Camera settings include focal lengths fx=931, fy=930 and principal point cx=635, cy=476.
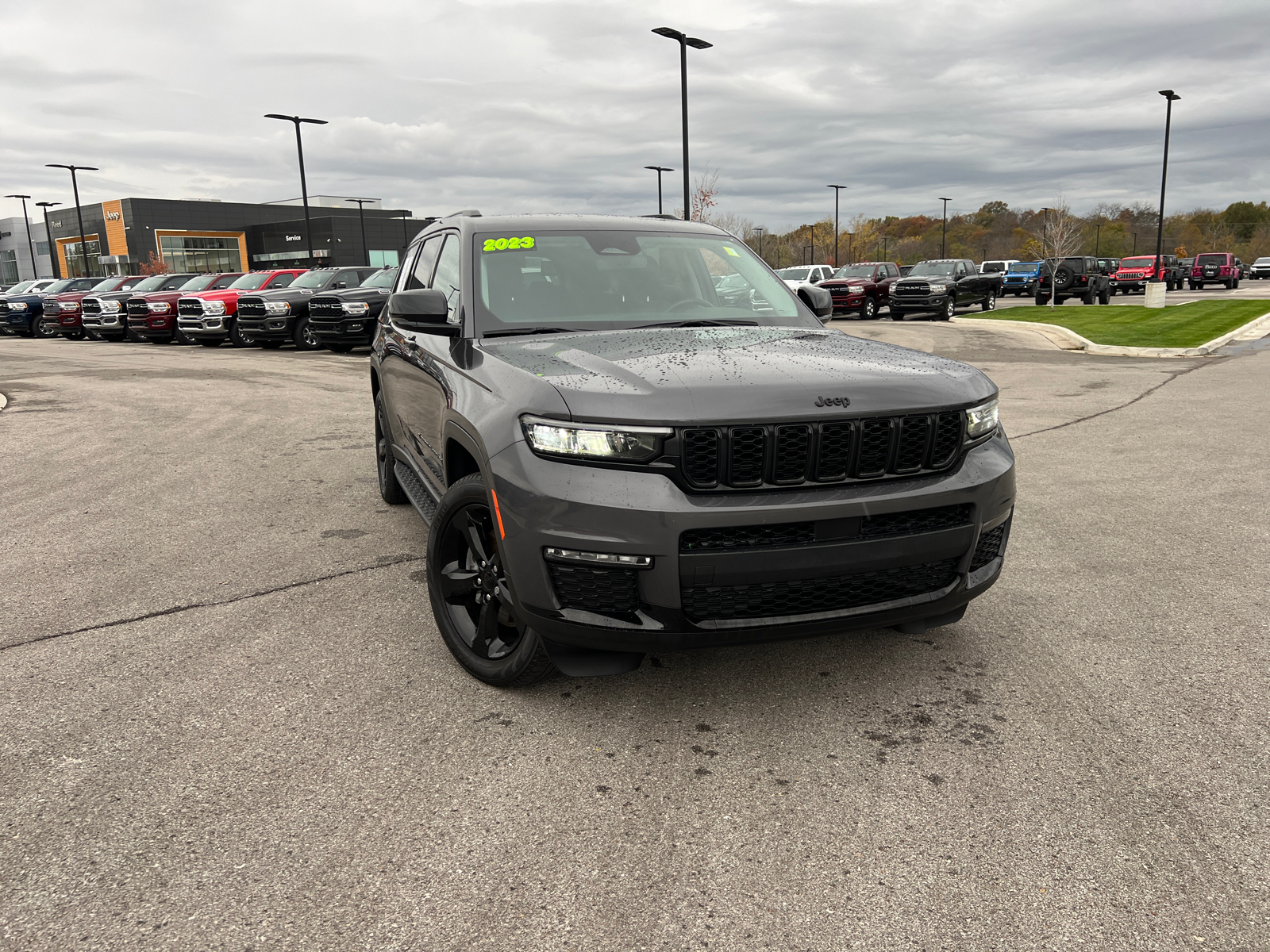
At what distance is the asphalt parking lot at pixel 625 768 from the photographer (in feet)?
7.60

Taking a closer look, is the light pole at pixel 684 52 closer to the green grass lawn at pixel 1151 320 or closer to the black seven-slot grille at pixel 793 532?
the green grass lawn at pixel 1151 320

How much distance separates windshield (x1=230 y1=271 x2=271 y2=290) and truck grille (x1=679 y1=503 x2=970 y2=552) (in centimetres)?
2331

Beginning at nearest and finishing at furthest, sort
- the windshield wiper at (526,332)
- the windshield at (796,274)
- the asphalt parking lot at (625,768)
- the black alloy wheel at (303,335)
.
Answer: the asphalt parking lot at (625,768)
the windshield wiper at (526,332)
the black alloy wheel at (303,335)
the windshield at (796,274)

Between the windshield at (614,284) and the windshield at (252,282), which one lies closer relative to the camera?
the windshield at (614,284)

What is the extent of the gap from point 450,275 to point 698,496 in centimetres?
222

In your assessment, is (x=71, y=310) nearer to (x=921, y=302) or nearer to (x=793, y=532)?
(x=921, y=302)

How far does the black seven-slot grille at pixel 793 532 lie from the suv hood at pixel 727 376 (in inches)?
13.3

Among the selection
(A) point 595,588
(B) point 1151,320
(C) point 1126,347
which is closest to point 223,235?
(B) point 1151,320

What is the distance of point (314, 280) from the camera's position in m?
21.8

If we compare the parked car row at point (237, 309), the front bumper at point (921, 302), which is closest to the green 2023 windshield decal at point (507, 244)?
the parked car row at point (237, 309)

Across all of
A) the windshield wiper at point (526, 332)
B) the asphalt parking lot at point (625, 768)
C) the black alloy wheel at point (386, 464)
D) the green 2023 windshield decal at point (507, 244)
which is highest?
the green 2023 windshield decal at point (507, 244)

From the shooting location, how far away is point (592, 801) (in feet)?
9.25

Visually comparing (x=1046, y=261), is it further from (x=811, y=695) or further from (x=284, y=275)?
(x=811, y=695)

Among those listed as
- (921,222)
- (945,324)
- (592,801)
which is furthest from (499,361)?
(921,222)
